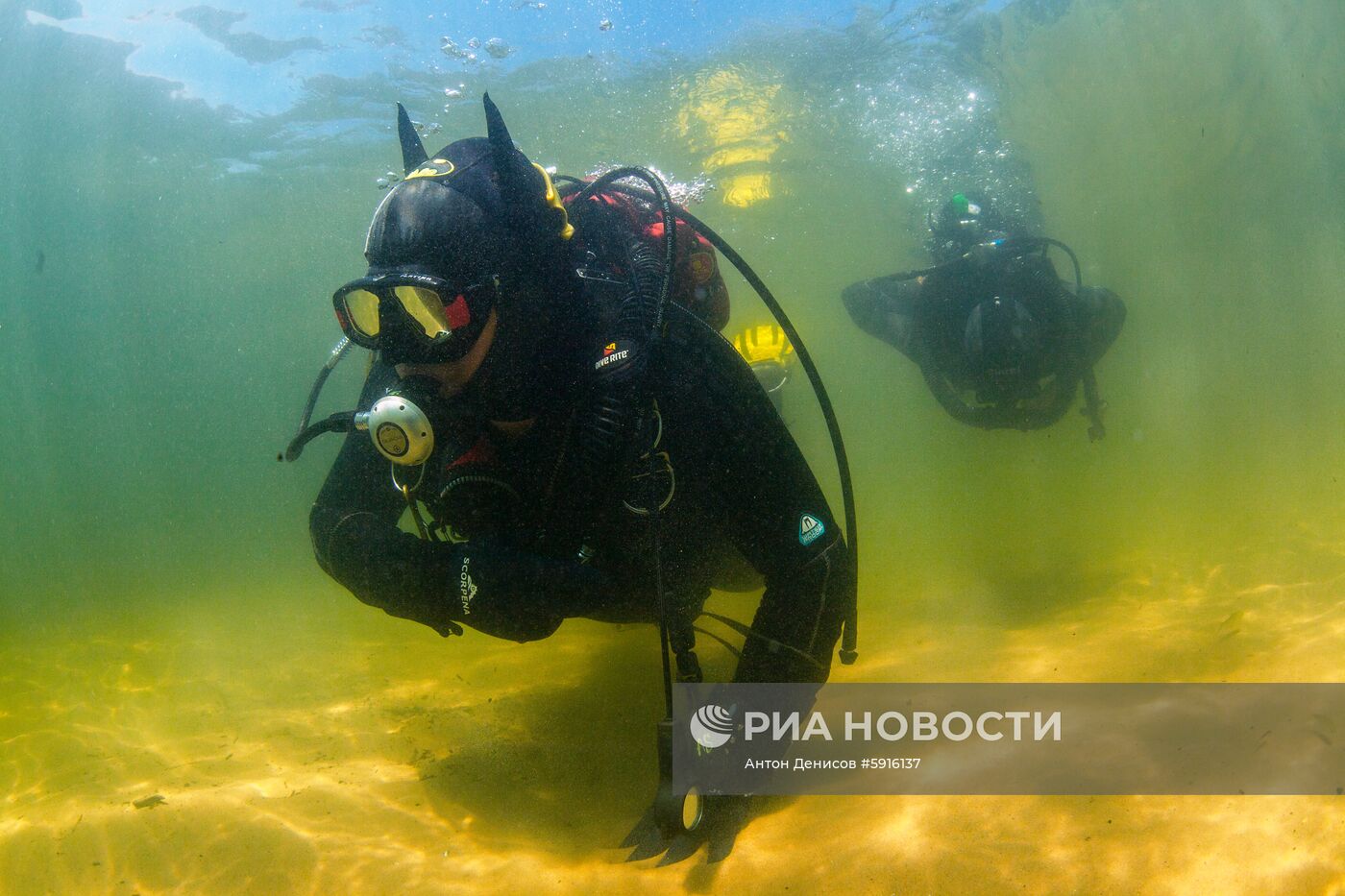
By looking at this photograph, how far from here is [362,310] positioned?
246 cm

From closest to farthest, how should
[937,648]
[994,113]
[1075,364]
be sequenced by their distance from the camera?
[937,648] < [1075,364] < [994,113]

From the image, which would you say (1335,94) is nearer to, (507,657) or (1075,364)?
(1075,364)

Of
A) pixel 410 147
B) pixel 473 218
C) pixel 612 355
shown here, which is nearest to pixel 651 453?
pixel 612 355

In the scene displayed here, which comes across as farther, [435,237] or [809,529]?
[809,529]

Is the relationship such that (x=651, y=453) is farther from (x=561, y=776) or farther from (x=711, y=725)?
(x=561, y=776)

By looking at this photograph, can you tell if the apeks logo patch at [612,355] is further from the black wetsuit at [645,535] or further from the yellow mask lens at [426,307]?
the yellow mask lens at [426,307]

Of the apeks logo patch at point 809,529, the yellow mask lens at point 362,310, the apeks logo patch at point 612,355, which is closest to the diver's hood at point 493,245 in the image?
the yellow mask lens at point 362,310

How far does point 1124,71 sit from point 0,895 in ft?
79.5

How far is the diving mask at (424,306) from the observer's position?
2322 millimetres

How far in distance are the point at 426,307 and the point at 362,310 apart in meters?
0.31

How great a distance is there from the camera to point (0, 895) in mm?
2979

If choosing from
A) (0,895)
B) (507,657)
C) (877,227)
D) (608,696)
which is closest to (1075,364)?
(608,696)

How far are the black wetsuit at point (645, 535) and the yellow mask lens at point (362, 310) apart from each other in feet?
1.80

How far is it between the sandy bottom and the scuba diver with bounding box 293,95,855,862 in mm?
566
